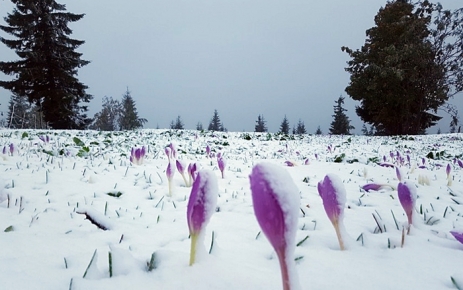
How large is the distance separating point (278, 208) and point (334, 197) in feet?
1.82

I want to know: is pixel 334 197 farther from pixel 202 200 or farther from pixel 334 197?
pixel 202 200

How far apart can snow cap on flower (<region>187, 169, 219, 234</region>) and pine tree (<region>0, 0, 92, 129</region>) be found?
24.4 meters

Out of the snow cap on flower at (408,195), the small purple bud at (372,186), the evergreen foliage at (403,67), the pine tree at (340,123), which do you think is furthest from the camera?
the pine tree at (340,123)

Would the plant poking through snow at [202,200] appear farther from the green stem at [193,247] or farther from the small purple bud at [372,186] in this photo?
the small purple bud at [372,186]

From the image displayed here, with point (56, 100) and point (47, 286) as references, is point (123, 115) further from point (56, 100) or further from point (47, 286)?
point (47, 286)

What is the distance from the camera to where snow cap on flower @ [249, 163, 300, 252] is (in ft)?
1.65

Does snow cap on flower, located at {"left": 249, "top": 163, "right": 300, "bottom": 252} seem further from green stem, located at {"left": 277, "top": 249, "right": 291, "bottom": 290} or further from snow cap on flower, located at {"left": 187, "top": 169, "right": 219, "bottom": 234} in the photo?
snow cap on flower, located at {"left": 187, "top": 169, "right": 219, "bottom": 234}

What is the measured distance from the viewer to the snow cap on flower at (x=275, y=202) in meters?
0.50

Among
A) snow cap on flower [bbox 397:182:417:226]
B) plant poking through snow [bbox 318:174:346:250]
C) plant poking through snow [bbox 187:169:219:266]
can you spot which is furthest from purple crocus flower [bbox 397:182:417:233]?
plant poking through snow [bbox 187:169:219:266]

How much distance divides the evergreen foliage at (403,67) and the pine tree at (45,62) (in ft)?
72.2

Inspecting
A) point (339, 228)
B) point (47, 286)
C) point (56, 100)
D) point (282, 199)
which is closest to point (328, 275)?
point (339, 228)

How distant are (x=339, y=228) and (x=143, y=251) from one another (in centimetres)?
71

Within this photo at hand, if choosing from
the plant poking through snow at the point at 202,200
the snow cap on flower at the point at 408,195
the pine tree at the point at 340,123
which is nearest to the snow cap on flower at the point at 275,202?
the plant poking through snow at the point at 202,200

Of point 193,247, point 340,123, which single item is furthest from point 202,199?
point 340,123
